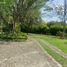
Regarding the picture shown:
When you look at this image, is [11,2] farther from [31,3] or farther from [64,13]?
[64,13]

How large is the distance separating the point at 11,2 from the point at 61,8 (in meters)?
24.7

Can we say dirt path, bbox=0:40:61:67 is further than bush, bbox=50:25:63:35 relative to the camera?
No

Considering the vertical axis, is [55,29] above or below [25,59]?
above

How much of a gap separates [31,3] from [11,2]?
3031mm

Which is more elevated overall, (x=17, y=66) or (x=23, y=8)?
(x=23, y=8)

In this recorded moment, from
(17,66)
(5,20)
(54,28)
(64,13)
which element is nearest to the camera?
(17,66)

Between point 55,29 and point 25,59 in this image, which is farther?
point 55,29

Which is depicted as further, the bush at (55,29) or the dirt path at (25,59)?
the bush at (55,29)

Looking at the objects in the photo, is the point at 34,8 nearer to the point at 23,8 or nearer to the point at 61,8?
the point at 23,8

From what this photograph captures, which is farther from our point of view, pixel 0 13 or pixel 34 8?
pixel 34 8

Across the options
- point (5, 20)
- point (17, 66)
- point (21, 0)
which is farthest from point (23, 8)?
point (17, 66)

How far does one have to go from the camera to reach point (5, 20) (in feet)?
115

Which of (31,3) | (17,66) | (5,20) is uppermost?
(31,3)

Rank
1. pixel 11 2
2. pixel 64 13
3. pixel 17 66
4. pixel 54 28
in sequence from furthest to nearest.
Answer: pixel 54 28 < pixel 64 13 < pixel 11 2 < pixel 17 66
